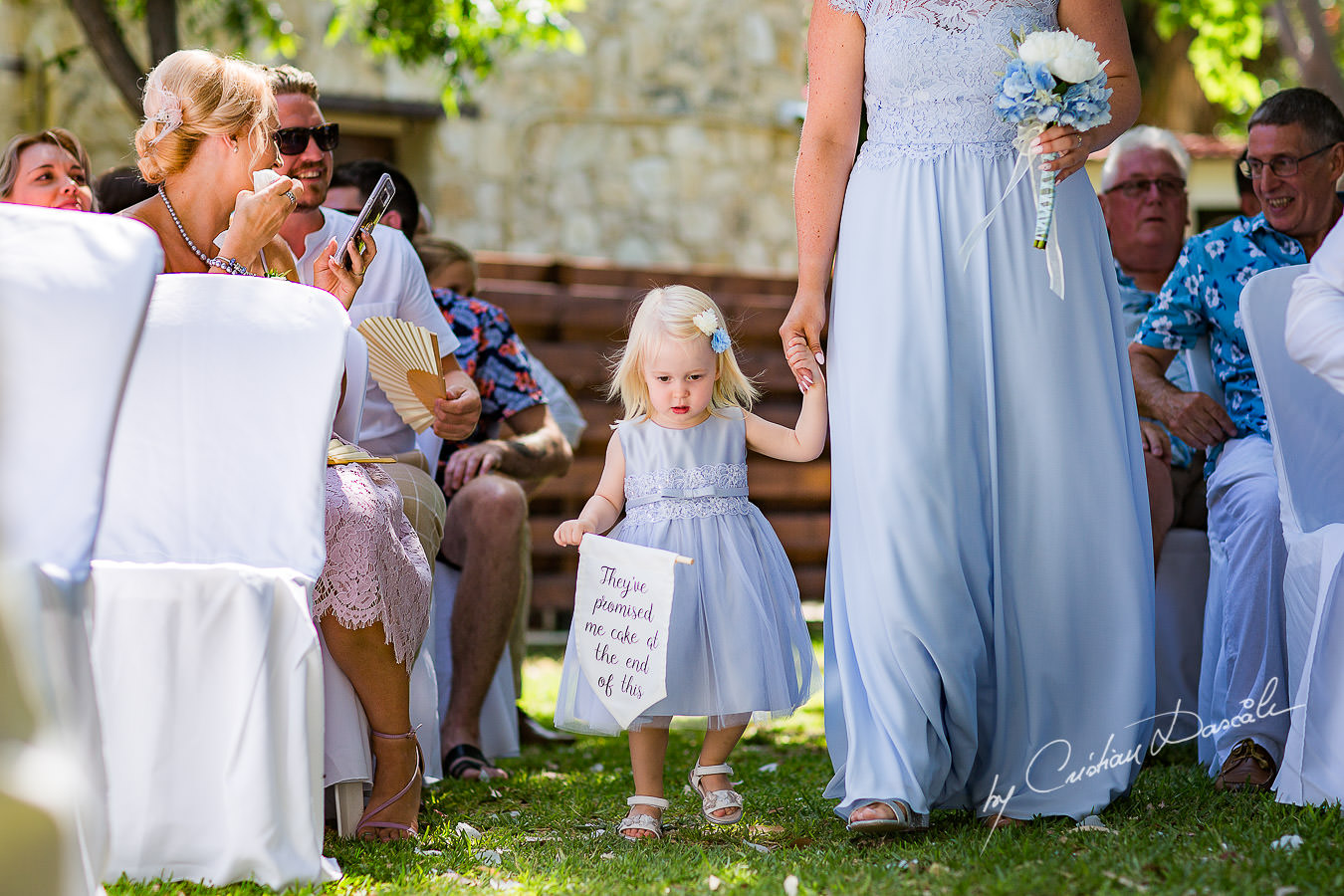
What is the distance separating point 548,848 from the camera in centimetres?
Answer: 294

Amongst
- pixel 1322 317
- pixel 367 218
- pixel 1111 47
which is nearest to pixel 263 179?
pixel 367 218

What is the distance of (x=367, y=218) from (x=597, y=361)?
18.3 feet

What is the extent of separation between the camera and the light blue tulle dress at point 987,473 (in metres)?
2.88

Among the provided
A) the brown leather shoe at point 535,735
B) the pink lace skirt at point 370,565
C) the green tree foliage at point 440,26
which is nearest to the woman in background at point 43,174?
the pink lace skirt at point 370,565

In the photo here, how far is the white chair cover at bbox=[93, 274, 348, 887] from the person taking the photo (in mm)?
2533

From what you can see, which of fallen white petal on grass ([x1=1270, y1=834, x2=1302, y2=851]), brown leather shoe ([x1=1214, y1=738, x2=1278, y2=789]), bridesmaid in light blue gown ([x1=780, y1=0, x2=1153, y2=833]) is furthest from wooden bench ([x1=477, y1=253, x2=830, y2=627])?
fallen white petal on grass ([x1=1270, y1=834, x2=1302, y2=851])

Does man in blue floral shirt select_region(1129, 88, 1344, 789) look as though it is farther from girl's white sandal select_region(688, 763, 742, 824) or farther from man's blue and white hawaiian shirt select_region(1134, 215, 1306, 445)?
girl's white sandal select_region(688, 763, 742, 824)

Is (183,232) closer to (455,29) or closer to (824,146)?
(824,146)

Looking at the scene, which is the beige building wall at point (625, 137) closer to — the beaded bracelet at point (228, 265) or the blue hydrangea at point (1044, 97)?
the beaded bracelet at point (228, 265)

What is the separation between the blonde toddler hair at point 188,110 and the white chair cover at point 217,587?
2.26 feet

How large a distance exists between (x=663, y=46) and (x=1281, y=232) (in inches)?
335

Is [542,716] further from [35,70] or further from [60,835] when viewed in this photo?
[35,70]

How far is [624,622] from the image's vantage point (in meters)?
3.04

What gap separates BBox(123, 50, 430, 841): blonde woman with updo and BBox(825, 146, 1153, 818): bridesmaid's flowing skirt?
3.40ft
